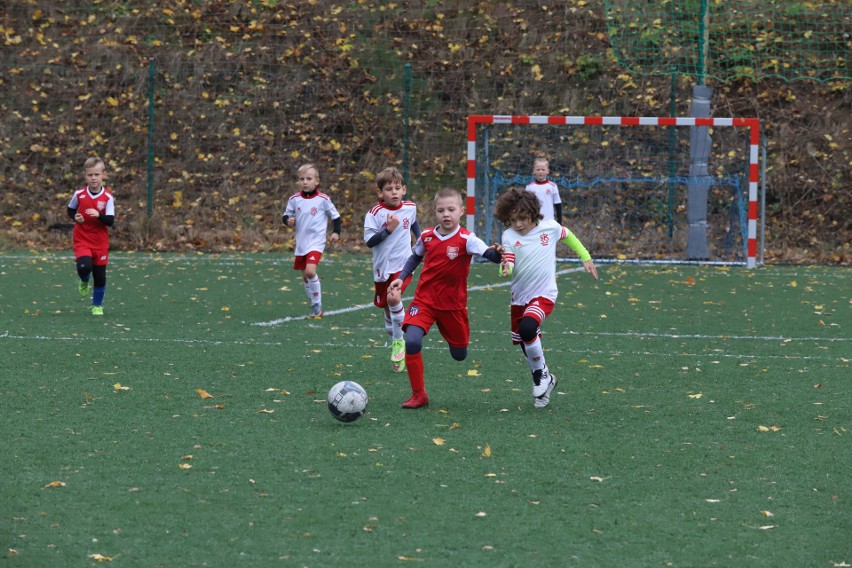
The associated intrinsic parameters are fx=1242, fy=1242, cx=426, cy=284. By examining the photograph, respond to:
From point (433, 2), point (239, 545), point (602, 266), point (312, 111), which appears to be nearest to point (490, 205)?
point (602, 266)

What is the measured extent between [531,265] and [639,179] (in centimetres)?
1315

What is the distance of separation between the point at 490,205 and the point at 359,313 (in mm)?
7487

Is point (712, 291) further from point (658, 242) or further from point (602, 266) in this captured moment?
point (658, 242)

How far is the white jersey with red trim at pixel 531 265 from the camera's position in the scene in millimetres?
7570

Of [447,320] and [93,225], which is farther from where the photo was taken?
[93,225]

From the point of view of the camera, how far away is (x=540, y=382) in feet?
24.4

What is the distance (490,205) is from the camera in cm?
1939

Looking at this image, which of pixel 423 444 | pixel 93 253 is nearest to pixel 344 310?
pixel 93 253

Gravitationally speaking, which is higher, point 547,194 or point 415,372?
point 547,194

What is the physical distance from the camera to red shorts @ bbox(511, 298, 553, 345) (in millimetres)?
7426

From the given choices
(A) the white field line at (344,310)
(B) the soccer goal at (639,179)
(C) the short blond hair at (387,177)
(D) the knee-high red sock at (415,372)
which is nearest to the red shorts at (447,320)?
(D) the knee-high red sock at (415,372)

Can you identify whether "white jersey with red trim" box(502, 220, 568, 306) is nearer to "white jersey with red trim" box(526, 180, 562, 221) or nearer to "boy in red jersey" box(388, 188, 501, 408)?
"boy in red jersey" box(388, 188, 501, 408)

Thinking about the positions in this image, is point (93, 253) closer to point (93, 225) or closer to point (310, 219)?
point (93, 225)

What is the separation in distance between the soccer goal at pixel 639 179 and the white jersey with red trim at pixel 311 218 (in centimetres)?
635
